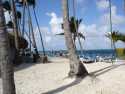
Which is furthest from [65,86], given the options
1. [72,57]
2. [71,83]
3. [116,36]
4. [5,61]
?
[116,36]

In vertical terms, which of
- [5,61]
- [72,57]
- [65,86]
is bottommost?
[65,86]

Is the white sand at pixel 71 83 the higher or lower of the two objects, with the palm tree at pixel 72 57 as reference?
lower

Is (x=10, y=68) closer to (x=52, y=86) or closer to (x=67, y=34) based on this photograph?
(x=52, y=86)

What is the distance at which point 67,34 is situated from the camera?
16.3m

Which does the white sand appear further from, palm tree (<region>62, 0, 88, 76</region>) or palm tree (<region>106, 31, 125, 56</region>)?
palm tree (<region>106, 31, 125, 56</region>)

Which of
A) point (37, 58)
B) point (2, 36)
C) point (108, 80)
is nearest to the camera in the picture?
point (2, 36)

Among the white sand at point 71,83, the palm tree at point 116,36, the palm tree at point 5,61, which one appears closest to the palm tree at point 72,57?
the white sand at point 71,83

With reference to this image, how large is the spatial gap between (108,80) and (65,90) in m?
2.69

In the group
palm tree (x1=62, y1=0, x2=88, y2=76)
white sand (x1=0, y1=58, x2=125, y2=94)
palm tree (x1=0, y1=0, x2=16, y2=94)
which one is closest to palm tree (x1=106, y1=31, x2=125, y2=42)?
white sand (x1=0, y1=58, x2=125, y2=94)

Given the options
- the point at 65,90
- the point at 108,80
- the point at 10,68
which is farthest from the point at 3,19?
the point at 108,80

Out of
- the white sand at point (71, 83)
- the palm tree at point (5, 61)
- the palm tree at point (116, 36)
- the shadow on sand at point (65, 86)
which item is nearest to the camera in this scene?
the palm tree at point (5, 61)

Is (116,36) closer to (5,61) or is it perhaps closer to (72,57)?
(72,57)

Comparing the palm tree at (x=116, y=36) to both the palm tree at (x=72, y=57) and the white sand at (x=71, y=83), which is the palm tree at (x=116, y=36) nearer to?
the white sand at (x=71, y=83)

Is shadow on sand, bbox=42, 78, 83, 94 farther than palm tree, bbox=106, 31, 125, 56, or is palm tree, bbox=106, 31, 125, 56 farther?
palm tree, bbox=106, 31, 125, 56
